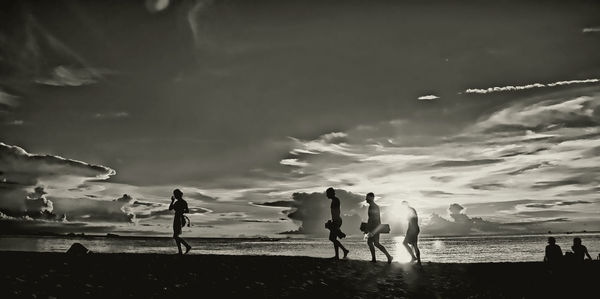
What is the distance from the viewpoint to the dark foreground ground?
9.99 meters

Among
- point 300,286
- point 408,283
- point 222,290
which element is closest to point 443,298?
point 408,283

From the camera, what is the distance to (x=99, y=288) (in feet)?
32.0

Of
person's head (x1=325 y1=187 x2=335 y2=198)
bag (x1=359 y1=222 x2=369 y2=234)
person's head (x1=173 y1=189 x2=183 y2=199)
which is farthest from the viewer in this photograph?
bag (x1=359 y1=222 x2=369 y2=234)

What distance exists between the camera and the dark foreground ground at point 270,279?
9992 mm

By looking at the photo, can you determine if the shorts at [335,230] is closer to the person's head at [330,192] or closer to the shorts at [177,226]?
the person's head at [330,192]

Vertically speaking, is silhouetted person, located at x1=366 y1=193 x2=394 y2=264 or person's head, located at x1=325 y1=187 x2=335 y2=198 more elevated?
person's head, located at x1=325 y1=187 x2=335 y2=198

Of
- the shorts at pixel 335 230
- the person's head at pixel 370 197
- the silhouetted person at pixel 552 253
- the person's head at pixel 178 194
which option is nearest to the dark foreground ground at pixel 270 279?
the silhouetted person at pixel 552 253

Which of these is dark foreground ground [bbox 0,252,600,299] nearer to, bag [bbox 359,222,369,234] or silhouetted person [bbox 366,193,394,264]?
silhouetted person [bbox 366,193,394,264]

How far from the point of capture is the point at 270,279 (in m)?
13.0

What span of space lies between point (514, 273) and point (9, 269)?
58.6ft

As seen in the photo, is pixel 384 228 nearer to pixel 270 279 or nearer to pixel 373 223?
pixel 373 223

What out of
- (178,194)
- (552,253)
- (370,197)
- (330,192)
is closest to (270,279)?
(330,192)

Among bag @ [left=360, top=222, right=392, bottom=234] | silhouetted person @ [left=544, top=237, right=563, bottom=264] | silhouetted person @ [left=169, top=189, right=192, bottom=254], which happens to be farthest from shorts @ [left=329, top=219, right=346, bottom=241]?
silhouetted person @ [left=544, top=237, right=563, bottom=264]

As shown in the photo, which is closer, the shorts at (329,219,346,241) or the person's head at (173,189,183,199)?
the person's head at (173,189,183,199)
